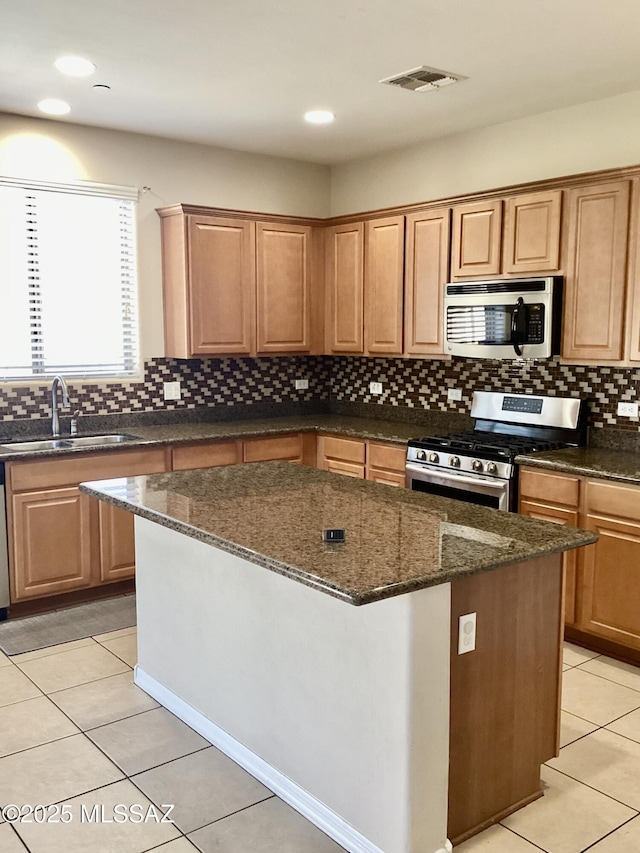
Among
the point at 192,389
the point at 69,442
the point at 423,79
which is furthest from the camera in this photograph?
Answer: the point at 192,389

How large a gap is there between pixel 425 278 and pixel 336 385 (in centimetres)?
145

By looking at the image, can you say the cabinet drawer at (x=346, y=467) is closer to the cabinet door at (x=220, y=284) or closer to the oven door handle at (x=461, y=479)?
the oven door handle at (x=461, y=479)

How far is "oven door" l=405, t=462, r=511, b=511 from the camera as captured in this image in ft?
13.1

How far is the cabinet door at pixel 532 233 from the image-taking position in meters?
4.04

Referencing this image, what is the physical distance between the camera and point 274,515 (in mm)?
2623

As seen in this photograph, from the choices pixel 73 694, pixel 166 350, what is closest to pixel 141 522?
pixel 73 694

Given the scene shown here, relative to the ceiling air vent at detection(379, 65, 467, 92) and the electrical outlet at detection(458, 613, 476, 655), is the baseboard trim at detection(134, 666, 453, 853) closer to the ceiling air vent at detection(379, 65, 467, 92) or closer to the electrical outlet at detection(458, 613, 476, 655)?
the electrical outlet at detection(458, 613, 476, 655)

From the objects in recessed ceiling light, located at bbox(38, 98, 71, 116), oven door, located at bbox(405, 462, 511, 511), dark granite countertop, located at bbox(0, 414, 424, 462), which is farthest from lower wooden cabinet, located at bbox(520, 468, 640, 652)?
recessed ceiling light, located at bbox(38, 98, 71, 116)

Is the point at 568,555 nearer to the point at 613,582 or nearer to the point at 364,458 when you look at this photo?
the point at 613,582

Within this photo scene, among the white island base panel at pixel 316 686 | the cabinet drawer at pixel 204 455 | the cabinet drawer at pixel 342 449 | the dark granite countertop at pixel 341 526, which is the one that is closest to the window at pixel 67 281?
the cabinet drawer at pixel 204 455

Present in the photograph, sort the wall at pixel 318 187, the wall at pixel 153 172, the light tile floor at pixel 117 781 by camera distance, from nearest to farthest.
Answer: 1. the light tile floor at pixel 117 781
2. the wall at pixel 318 187
3. the wall at pixel 153 172

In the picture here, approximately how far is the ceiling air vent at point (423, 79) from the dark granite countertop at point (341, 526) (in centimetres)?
193

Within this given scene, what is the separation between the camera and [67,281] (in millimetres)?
4754

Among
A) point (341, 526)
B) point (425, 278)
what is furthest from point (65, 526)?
point (425, 278)
